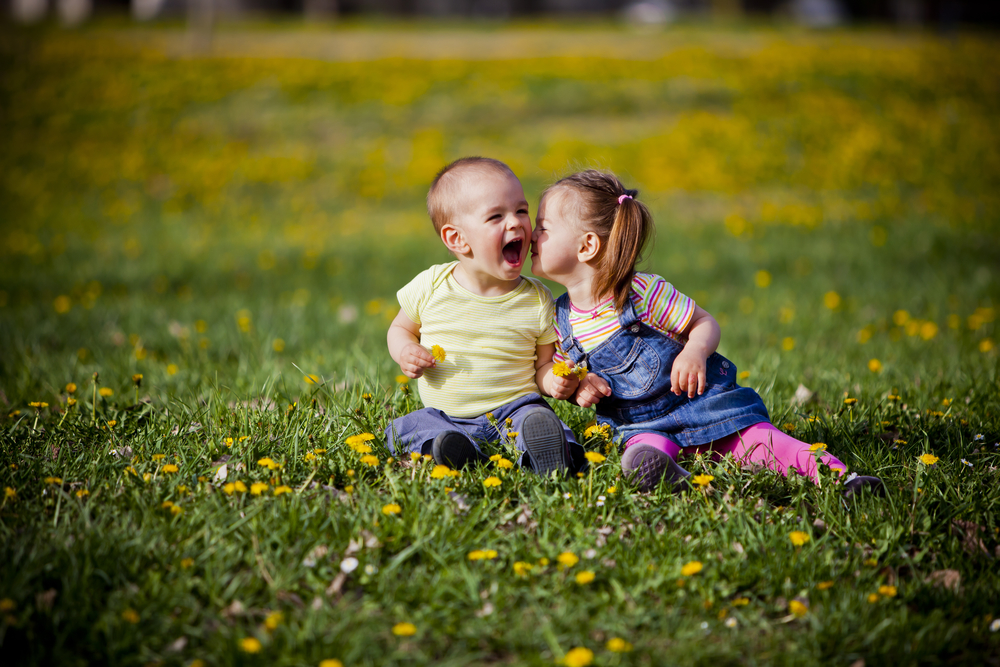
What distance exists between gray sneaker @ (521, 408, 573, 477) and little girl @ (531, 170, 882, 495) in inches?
7.1

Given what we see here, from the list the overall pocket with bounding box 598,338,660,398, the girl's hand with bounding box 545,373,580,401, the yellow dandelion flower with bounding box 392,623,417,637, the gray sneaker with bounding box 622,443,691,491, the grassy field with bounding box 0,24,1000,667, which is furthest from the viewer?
the overall pocket with bounding box 598,338,660,398

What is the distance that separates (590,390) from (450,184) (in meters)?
0.90

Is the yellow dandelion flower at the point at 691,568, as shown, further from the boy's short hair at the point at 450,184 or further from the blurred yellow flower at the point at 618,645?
the boy's short hair at the point at 450,184

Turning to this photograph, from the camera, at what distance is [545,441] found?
256cm

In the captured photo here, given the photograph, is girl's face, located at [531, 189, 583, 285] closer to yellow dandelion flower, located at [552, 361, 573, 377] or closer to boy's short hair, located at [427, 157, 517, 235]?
boy's short hair, located at [427, 157, 517, 235]

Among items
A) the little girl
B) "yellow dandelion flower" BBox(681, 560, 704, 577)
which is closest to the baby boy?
the little girl

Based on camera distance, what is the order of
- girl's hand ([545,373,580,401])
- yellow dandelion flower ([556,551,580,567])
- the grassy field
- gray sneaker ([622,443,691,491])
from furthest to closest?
girl's hand ([545,373,580,401])
gray sneaker ([622,443,691,491])
yellow dandelion flower ([556,551,580,567])
the grassy field

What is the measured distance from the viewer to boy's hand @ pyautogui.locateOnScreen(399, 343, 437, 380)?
2.67m

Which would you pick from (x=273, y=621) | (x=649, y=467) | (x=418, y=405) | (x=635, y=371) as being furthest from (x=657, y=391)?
(x=273, y=621)

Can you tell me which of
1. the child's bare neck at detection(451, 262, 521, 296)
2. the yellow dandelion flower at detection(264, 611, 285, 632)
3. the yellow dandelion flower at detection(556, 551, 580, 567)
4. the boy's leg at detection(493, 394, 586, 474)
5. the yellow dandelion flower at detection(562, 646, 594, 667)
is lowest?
the yellow dandelion flower at detection(264, 611, 285, 632)

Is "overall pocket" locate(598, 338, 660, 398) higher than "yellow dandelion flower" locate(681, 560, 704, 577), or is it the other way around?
"overall pocket" locate(598, 338, 660, 398)

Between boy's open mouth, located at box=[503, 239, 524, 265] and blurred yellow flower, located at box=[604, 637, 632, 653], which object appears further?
boy's open mouth, located at box=[503, 239, 524, 265]

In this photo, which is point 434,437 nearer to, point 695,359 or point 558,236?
point 558,236

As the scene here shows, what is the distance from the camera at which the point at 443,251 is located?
8.41m
